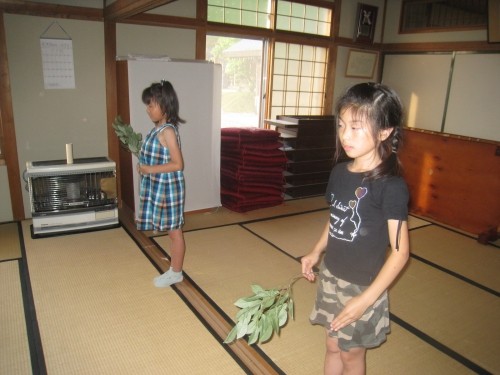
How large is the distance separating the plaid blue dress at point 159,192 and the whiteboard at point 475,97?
3.47 m

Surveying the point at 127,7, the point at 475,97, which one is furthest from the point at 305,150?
the point at 127,7

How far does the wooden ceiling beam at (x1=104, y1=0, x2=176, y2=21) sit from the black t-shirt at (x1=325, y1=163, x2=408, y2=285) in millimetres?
1667

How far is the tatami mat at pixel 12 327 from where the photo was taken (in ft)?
5.51

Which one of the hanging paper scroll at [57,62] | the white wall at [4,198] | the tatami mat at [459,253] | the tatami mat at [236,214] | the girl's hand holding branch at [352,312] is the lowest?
the tatami mat at [459,253]

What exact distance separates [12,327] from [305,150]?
129 inches

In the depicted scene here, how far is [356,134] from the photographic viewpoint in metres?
1.07

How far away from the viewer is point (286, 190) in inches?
174

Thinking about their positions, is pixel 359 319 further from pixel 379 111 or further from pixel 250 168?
pixel 250 168

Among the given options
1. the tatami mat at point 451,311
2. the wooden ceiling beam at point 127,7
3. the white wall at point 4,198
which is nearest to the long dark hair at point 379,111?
the tatami mat at point 451,311

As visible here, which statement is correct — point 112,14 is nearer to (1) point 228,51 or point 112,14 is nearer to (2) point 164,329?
(1) point 228,51

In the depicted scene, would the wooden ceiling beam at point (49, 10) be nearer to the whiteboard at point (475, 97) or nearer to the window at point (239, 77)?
the window at point (239, 77)

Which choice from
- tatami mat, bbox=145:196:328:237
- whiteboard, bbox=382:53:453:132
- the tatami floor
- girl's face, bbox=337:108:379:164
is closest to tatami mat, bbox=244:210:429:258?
the tatami floor

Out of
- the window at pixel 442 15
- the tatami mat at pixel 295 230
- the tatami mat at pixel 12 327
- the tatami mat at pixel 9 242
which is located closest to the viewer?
the tatami mat at pixel 12 327

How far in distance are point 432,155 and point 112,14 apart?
337 centimetres
